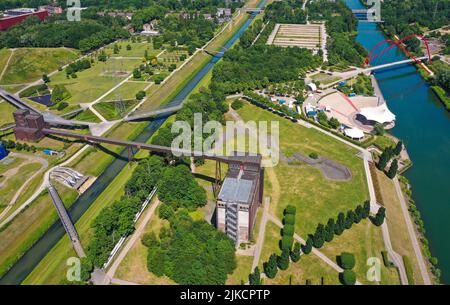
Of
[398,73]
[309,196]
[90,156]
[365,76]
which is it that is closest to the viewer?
[309,196]

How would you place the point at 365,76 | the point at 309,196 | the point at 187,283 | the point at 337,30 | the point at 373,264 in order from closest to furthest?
the point at 187,283
the point at 373,264
the point at 309,196
the point at 365,76
the point at 337,30

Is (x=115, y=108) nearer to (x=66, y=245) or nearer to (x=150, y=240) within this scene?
(x=66, y=245)

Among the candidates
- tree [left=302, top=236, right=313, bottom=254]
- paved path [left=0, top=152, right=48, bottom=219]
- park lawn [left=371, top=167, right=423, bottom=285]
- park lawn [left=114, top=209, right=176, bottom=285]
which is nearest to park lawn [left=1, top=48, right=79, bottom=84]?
paved path [left=0, top=152, right=48, bottom=219]

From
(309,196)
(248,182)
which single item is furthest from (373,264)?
(248,182)

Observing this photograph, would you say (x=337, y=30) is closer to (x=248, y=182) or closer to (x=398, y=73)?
(x=398, y=73)

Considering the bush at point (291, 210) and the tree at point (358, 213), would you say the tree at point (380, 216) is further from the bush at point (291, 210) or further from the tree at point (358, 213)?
the bush at point (291, 210)

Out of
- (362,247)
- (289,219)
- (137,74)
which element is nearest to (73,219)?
(289,219)

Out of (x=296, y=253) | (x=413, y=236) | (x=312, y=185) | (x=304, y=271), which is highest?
(x=312, y=185)
